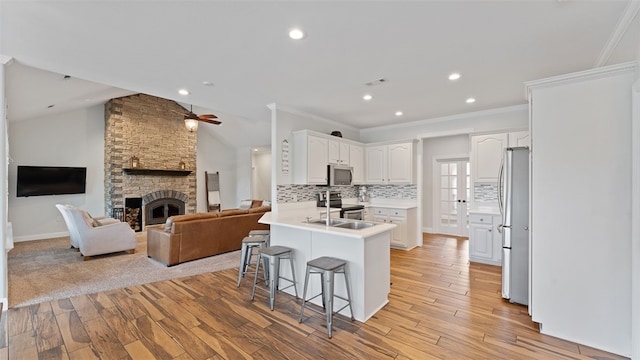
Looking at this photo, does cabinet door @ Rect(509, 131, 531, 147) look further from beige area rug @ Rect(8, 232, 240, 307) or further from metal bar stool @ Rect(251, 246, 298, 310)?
beige area rug @ Rect(8, 232, 240, 307)

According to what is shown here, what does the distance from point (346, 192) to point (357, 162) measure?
0.74m

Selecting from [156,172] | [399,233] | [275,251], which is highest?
[156,172]

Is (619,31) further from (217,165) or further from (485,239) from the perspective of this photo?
(217,165)

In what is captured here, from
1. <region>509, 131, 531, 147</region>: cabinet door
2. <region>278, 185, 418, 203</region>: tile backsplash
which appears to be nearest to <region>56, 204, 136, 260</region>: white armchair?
<region>278, 185, 418, 203</region>: tile backsplash

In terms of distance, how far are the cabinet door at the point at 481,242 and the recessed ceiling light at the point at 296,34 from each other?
414cm

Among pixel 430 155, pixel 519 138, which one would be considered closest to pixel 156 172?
pixel 430 155

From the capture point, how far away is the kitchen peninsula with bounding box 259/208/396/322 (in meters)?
2.69

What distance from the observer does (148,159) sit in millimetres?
7609

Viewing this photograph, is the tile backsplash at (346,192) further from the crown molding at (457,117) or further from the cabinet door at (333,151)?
the crown molding at (457,117)

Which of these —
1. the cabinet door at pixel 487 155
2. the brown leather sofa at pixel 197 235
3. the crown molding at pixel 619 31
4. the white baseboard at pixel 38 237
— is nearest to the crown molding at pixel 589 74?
the crown molding at pixel 619 31

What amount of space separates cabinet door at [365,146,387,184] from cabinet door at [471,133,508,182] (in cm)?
173

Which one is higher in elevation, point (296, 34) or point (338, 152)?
point (296, 34)

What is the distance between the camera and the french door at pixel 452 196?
662 centimetres

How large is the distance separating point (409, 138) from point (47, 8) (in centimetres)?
552
